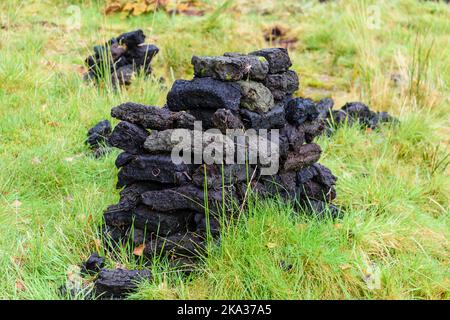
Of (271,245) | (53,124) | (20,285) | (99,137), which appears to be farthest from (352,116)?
(20,285)

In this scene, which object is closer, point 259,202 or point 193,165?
point 193,165

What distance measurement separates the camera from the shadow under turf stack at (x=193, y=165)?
302 centimetres

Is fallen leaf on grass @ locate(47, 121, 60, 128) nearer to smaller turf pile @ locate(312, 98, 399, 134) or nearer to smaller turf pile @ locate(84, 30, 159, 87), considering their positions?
smaller turf pile @ locate(84, 30, 159, 87)

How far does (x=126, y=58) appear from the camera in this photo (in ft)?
20.9

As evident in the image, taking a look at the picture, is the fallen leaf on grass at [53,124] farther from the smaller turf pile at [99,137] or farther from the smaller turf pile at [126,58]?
the smaller turf pile at [126,58]

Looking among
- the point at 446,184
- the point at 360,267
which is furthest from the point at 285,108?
the point at 446,184

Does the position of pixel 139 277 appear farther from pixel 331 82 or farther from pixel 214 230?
pixel 331 82

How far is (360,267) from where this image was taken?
9.54 feet

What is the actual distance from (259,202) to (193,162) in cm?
51

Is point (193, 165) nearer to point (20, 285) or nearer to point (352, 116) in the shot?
point (20, 285)

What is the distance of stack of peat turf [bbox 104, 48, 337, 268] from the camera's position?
9.89 ft

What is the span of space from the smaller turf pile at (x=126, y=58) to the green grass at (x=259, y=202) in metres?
0.22
